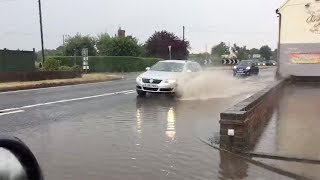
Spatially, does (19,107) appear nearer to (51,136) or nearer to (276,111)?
(51,136)

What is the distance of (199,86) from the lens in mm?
20141

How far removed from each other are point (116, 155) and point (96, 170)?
1011 millimetres

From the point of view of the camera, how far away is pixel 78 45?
70062 mm

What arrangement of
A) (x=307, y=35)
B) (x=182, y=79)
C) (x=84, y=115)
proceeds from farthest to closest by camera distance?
(x=307, y=35) → (x=182, y=79) → (x=84, y=115)

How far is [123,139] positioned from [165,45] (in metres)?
58.2

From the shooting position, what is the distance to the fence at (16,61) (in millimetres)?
28062

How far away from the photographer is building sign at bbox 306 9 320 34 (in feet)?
78.1

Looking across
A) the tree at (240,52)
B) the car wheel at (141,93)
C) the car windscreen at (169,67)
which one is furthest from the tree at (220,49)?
the car wheel at (141,93)

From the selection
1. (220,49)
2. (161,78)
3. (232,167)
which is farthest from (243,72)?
(220,49)

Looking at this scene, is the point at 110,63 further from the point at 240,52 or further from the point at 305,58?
the point at 240,52

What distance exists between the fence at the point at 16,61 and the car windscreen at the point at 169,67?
11.7 m

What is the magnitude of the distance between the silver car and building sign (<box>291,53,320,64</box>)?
284 inches

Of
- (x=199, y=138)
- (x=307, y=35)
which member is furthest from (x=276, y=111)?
(x=307, y=35)

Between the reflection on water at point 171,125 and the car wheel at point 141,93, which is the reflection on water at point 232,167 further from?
the car wheel at point 141,93
